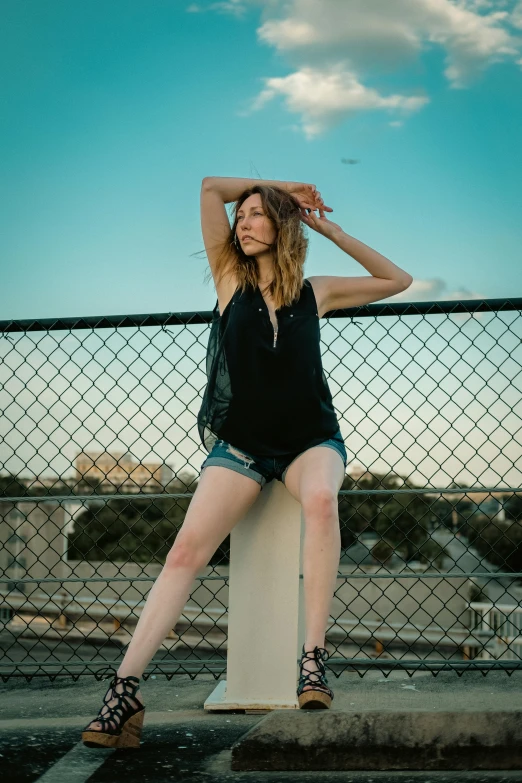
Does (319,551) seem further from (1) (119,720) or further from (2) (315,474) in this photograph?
(1) (119,720)

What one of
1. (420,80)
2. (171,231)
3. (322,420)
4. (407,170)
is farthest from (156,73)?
(322,420)

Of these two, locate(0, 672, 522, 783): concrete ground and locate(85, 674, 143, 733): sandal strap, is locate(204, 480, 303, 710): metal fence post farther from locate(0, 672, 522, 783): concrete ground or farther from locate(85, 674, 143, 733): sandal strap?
locate(85, 674, 143, 733): sandal strap

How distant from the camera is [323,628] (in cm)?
190

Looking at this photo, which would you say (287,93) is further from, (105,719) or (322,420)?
(105,719)

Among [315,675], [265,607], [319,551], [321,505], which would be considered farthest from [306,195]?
[315,675]

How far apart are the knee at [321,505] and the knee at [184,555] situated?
30 cm

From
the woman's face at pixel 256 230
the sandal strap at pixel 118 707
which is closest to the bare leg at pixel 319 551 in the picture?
the sandal strap at pixel 118 707

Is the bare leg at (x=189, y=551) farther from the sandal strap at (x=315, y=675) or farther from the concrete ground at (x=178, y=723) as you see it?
the sandal strap at (x=315, y=675)

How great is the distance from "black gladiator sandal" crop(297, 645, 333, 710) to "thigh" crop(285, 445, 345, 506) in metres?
0.37

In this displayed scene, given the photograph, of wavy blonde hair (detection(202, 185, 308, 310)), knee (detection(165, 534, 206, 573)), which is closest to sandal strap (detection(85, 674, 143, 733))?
knee (detection(165, 534, 206, 573))

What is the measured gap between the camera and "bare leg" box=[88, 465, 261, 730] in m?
1.82

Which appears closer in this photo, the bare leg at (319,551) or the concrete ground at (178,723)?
the concrete ground at (178,723)

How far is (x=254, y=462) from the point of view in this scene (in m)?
2.08

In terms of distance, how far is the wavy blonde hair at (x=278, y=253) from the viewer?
87.5 inches
